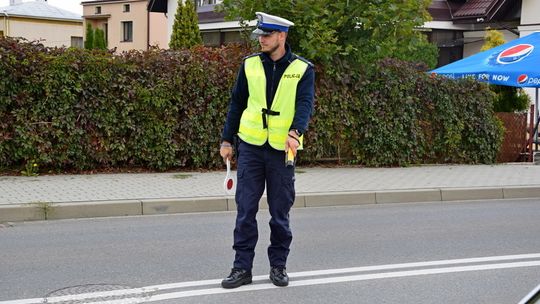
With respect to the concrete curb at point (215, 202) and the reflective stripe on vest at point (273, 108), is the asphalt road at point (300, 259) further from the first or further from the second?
the reflective stripe on vest at point (273, 108)

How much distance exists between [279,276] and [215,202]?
13.2ft

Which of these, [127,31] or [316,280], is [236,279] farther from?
[127,31]

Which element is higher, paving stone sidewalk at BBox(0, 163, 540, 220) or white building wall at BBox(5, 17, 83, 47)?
white building wall at BBox(5, 17, 83, 47)

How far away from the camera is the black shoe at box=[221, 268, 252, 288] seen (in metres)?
5.68

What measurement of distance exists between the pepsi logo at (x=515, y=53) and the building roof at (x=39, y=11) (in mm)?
40783

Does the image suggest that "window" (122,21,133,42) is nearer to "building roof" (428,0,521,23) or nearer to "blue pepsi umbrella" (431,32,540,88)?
"building roof" (428,0,521,23)

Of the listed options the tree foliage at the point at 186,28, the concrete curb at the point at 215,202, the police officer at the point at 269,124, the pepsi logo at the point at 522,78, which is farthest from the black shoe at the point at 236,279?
the tree foliage at the point at 186,28

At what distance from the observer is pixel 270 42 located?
217 inches

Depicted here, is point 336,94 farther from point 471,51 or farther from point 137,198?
point 471,51

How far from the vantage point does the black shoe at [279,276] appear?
5.77 metres

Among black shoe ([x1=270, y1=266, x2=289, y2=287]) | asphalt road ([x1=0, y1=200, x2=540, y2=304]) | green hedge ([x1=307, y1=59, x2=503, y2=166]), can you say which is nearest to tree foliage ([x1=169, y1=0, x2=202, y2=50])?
green hedge ([x1=307, y1=59, x2=503, y2=166])

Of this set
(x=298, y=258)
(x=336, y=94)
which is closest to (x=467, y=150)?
(x=336, y=94)

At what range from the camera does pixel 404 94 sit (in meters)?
13.5

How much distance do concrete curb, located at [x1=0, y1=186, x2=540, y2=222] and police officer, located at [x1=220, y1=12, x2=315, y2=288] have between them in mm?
3797
